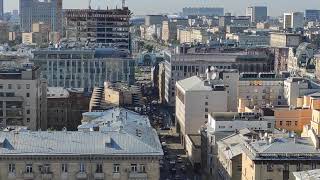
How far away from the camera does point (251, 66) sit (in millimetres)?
131250

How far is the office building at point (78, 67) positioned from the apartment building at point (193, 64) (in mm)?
12338

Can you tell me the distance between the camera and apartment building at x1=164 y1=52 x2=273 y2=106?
12200cm

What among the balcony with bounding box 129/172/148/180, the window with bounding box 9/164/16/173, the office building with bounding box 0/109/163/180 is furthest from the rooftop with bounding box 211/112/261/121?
the window with bounding box 9/164/16/173

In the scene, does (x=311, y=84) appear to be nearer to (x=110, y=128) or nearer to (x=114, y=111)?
(x=114, y=111)

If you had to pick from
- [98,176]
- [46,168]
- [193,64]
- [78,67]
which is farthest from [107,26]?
[98,176]

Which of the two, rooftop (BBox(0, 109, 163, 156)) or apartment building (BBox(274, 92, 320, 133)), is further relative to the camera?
apartment building (BBox(274, 92, 320, 133))

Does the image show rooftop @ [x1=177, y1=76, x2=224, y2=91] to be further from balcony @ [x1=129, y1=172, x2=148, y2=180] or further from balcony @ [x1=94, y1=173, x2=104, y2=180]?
balcony @ [x1=94, y1=173, x2=104, y2=180]

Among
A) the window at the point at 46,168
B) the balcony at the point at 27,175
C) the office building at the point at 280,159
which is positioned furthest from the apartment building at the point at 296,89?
the balcony at the point at 27,175

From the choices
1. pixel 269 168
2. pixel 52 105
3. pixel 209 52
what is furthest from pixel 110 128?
pixel 209 52

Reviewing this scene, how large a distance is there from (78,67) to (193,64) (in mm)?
21141

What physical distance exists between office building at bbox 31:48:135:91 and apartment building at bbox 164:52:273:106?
12338 millimetres

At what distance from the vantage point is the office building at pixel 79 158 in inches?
1945

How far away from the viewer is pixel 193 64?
124 m

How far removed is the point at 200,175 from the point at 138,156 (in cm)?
2433
